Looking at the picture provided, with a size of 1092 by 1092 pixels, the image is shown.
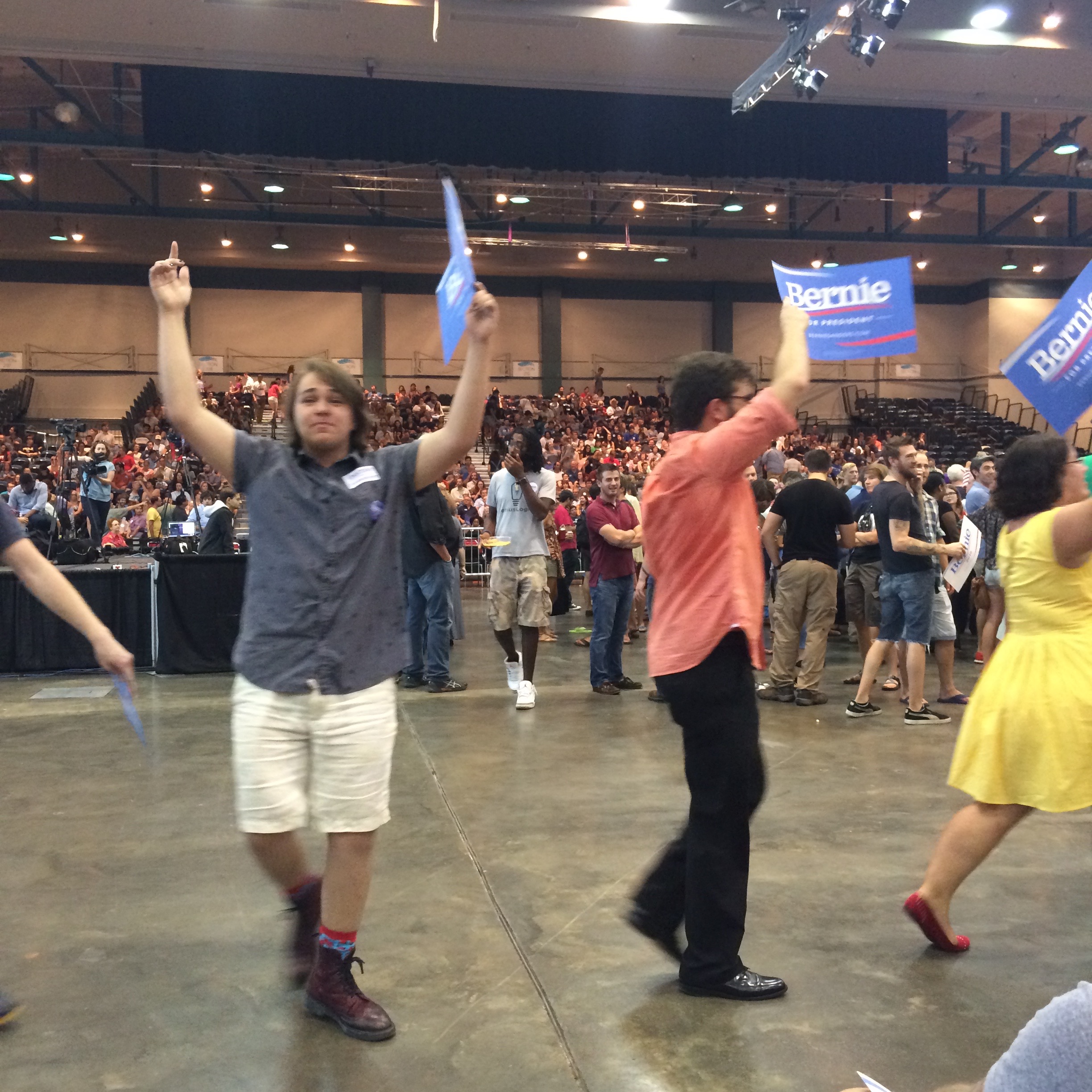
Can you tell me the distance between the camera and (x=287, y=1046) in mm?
2443

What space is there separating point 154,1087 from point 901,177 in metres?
14.6

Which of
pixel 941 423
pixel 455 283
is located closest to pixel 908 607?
pixel 455 283

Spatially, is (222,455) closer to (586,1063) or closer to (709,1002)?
(586,1063)

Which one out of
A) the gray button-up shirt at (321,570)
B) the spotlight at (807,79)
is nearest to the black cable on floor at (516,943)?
the gray button-up shirt at (321,570)

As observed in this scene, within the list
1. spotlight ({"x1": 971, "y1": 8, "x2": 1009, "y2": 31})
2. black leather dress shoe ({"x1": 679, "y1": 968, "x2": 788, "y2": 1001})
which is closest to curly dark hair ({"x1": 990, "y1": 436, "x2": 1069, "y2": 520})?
black leather dress shoe ({"x1": 679, "y1": 968, "x2": 788, "y2": 1001})

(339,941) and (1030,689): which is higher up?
(1030,689)

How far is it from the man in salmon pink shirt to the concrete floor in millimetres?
244

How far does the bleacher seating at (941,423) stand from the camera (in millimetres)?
25328

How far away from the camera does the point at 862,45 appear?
1077 centimetres

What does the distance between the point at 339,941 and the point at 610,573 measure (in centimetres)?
444

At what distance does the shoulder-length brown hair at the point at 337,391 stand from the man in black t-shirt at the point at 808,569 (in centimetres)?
435

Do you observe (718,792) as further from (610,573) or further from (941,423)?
(941,423)

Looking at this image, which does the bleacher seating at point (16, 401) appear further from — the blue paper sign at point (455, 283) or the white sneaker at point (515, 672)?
the blue paper sign at point (455, 283)

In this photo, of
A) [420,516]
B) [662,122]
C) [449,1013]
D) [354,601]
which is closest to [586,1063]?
[449,1013]
